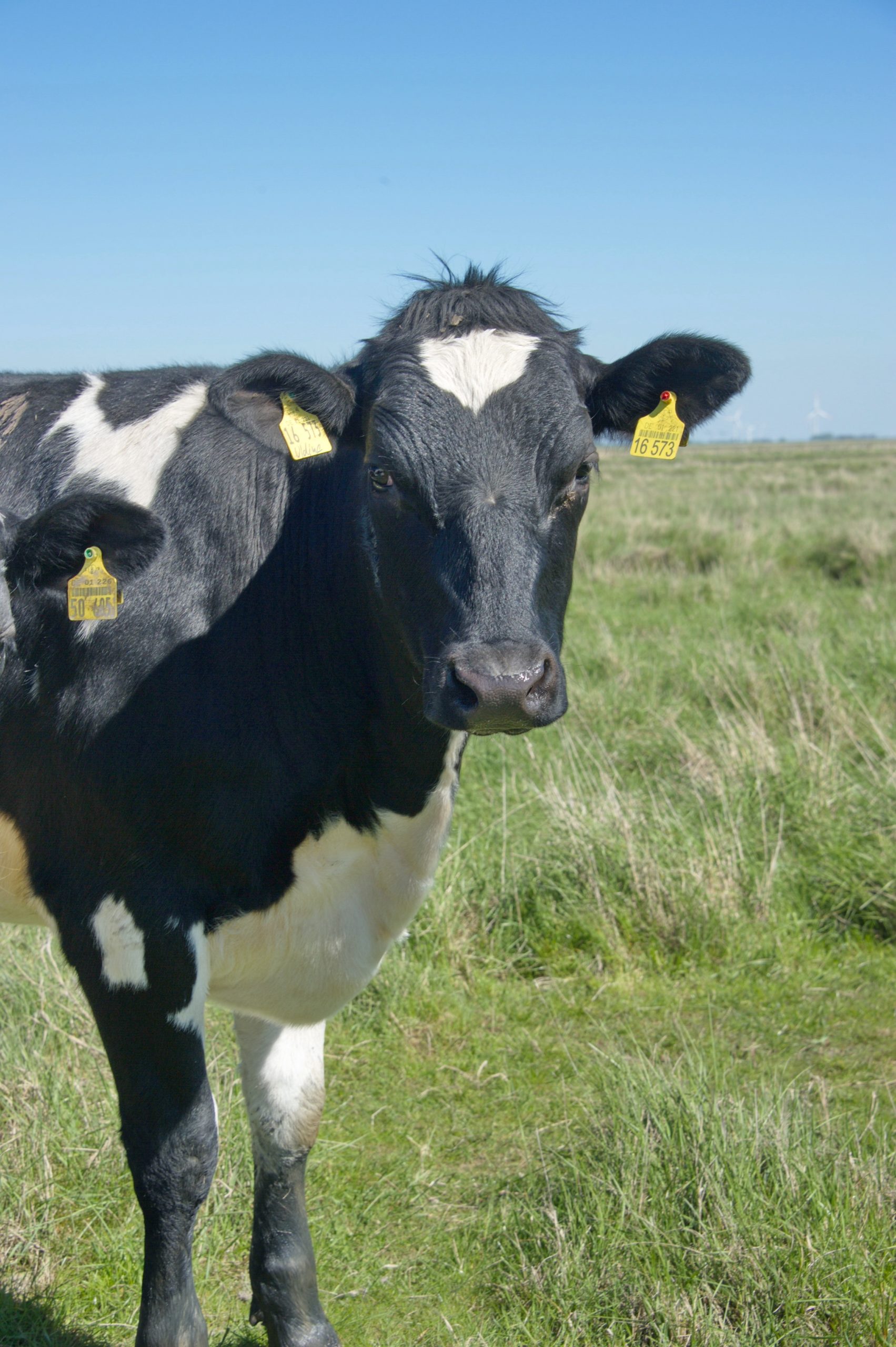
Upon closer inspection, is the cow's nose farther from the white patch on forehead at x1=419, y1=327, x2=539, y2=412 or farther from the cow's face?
the white patch on forehead at x1=419, y1=327, x2=539, y2=412

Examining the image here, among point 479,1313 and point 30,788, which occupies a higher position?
point 30,788

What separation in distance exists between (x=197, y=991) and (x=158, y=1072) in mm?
217

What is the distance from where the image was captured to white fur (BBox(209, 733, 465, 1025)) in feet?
10.1

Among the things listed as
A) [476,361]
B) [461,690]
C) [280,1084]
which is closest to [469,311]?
[476,361]

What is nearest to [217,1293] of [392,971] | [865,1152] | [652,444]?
[392,971]

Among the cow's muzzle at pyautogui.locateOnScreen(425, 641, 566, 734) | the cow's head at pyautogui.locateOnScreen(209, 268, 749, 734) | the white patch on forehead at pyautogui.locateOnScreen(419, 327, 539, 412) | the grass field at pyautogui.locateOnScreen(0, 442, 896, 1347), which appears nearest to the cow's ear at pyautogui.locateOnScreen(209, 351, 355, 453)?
the cow's head at pyautogui.locateOnScreen(209, 268, 749, 734)

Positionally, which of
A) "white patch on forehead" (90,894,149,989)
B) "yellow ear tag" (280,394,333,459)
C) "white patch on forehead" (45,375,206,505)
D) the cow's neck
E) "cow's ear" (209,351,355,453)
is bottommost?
"white patch on forehead" (90,894,149,989)

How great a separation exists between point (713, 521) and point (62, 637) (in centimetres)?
1817

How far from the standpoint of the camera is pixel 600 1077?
3969 mm

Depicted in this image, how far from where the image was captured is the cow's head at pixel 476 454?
8.48 ft

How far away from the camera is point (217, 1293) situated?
3.45m

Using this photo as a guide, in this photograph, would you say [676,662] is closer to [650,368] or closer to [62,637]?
[650,368]

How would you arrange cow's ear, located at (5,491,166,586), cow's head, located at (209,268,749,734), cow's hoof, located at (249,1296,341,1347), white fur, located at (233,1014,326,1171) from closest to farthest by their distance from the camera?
cow's head, located at (209,268,749,734), cow's ear, located at (5,491,166,586), cow's hoof, located at (249,1296,341,1347), white fur, located at (233,1014,326,1171)

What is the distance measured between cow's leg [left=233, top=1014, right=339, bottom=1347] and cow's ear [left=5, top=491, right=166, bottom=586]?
4.84 feet
